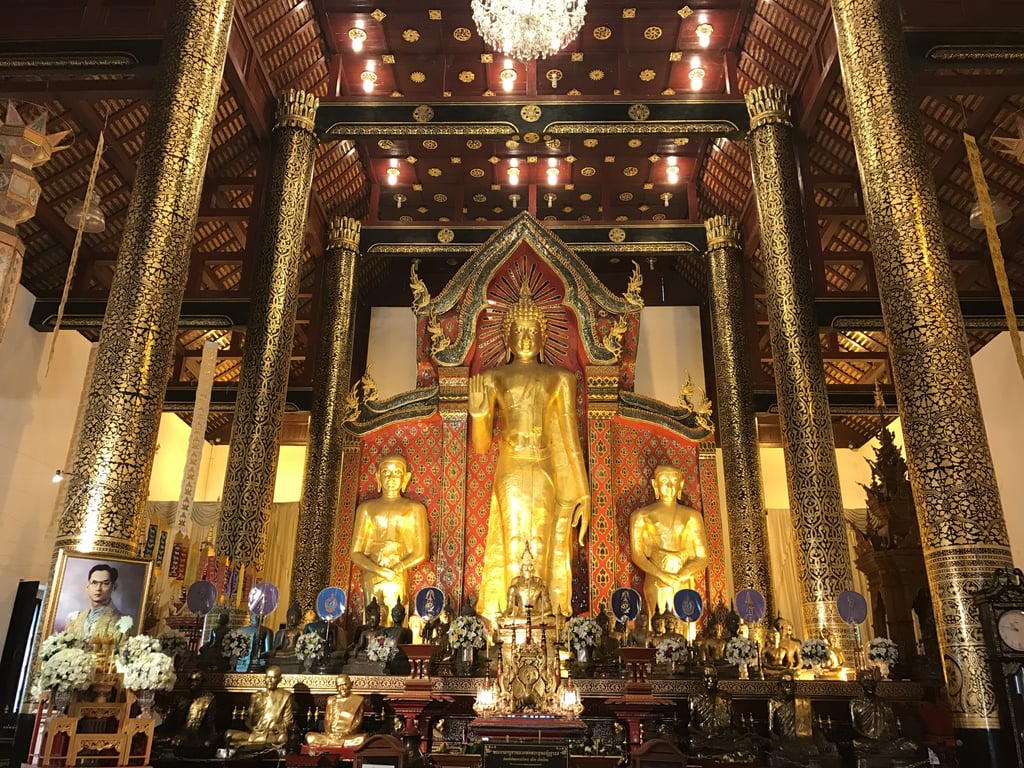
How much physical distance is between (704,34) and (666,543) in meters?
7.29

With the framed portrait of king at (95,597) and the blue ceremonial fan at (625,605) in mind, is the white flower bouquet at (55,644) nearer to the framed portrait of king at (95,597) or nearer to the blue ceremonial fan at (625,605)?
the framed portrait of king at (95,597)

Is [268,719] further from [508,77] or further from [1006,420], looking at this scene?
[1006,420]

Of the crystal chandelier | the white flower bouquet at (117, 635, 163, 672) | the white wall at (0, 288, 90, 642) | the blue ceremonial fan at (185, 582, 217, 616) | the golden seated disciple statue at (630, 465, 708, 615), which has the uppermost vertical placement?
the crystal chandelier

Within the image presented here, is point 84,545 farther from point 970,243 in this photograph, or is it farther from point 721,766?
point 970,243

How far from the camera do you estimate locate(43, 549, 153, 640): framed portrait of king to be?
5.64m

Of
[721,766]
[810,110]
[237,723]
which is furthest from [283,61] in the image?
[721,766]

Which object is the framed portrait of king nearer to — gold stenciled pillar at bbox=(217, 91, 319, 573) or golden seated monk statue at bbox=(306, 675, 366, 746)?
golden seated monk statue at bbox=(306, 675, 366, 746)

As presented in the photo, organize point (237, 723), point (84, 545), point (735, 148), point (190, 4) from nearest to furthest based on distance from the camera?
1. point (84, 545)
2. point (237, 723)
3. point (190, 4)
4. point (735, 148)

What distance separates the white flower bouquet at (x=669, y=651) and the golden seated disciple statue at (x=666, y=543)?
2190 mm

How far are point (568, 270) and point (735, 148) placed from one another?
13.7ft

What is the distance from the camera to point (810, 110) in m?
10.8

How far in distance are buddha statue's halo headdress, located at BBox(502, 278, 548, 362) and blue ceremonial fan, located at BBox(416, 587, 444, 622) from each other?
3961 millimetres

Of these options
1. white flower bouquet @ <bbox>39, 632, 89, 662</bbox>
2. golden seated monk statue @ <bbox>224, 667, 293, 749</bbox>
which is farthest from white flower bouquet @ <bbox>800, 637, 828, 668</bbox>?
white flower bouquet @ <bbox>39, 632, 89, 662</bbox>

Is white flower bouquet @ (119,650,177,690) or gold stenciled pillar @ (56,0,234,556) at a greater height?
gold stenciled pillar @ (56,0,234,556)
